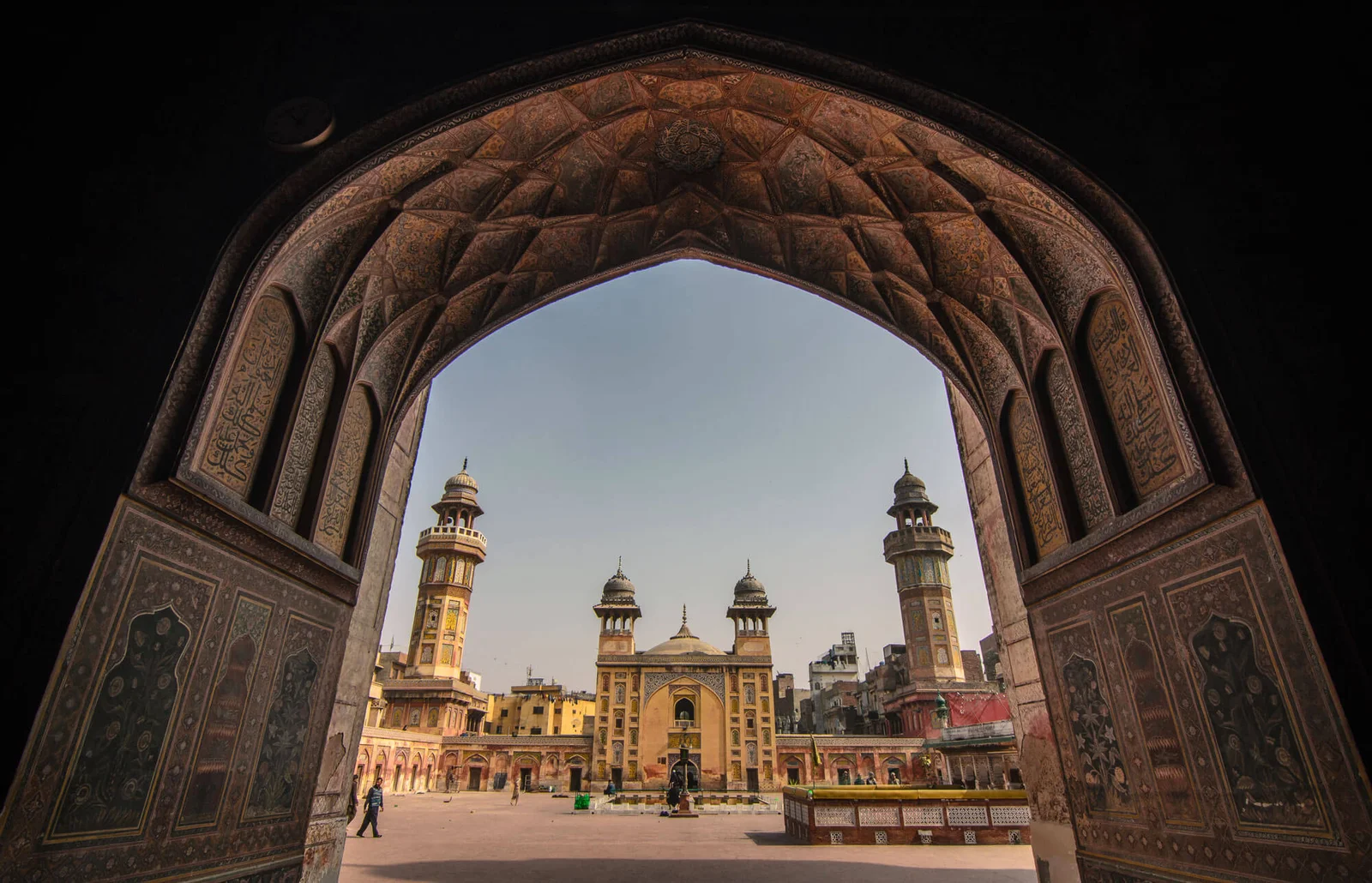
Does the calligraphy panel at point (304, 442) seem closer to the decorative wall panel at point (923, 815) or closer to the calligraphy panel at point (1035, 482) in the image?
the calligraphy panel at point (1035, 482)

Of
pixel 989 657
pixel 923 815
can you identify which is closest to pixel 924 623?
pixel 989 657

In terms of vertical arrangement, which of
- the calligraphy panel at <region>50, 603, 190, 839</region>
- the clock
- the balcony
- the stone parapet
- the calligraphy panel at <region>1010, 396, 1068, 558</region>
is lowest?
the stone parapet

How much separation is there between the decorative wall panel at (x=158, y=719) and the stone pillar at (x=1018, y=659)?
21.5 feet

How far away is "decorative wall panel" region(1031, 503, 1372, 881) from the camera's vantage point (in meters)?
3.46

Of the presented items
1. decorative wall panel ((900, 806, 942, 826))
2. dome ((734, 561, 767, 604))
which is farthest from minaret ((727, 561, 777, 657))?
decorative wall panel ((900, 806, 942, 826))

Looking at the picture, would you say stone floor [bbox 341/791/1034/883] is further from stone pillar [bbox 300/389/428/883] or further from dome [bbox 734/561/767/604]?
dome [bbox 734/561/767/604]

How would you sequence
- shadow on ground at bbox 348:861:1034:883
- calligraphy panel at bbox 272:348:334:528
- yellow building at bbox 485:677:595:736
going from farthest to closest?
yellow building at bbox 485:677:595:736 → shadow on ground at bbox 348:861:1034:883 → calligraphy panel at bbox 272:348:334:528

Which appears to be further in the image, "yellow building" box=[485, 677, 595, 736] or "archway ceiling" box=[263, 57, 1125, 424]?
"yellow building" box=[485, 677, 595, 736]

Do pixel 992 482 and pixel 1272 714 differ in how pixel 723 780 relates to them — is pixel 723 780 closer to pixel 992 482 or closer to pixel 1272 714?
pixel 992 482

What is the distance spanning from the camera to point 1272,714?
12.2ft

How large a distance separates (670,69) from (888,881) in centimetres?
943

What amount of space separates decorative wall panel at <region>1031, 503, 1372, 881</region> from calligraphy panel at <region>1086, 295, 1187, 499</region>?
62cm

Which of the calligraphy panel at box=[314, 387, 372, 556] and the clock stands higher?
the clock

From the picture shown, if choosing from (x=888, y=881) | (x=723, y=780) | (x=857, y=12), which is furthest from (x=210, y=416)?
(x=723, y=780)
